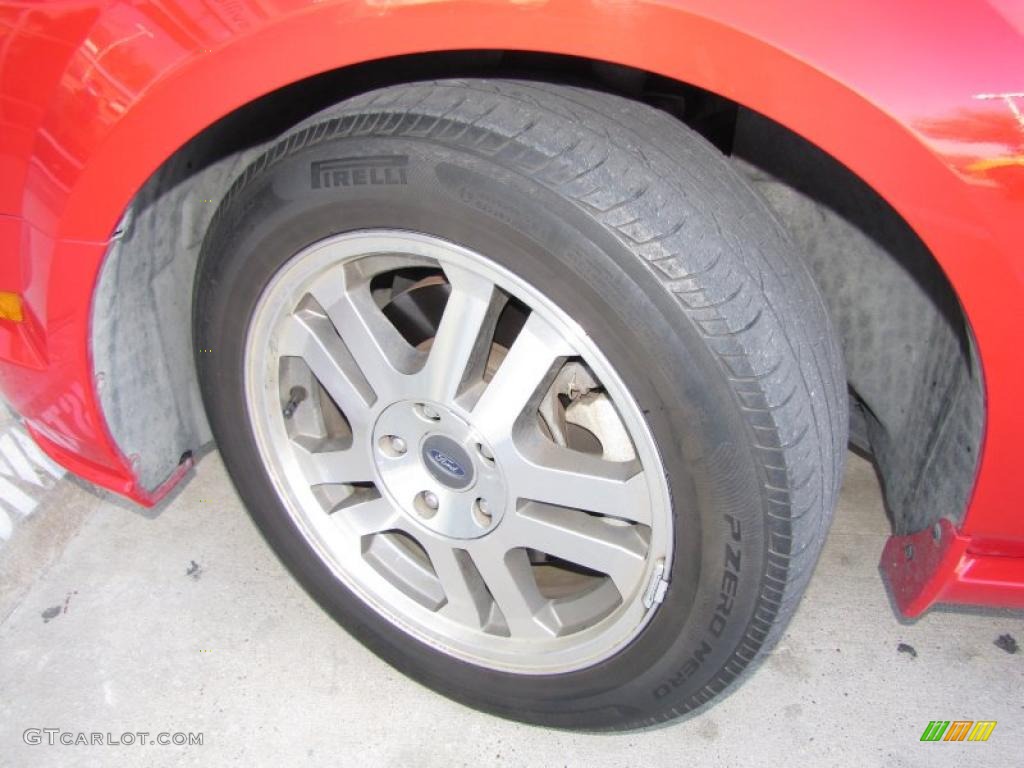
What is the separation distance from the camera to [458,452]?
5.08 ft

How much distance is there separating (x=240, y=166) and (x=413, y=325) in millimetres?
448

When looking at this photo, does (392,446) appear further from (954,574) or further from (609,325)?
(954,574)

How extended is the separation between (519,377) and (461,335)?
0.38 feet

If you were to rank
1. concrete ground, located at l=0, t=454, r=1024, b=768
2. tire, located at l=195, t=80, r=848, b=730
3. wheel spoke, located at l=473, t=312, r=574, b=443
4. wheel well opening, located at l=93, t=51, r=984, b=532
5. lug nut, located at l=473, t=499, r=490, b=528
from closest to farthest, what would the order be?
1. tire, located at l=195, t=80, r=848, b=730
2. wheel spoke, located at l=473, t=312, r=574, b=443
3. wheel well opening, located at l=93, t=51, r=984, b=532
4. lug nut, located at l=473, t=499, r=490, b=528
5. concrete ground, located at l=0, t=454, r=1024, b=768

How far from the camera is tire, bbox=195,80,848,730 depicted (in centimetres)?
123

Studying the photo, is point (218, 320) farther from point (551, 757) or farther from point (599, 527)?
point (551, 757)

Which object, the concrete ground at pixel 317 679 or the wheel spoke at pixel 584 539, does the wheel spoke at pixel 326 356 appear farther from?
the concrete ground at pixel 317 679

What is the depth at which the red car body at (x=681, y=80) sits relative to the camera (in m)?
1.04

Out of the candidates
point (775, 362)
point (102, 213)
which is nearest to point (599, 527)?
point (775, 362)

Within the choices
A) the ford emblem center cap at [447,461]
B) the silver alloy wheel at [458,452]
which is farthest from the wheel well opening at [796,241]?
the ford emblem center cap at [447,461]

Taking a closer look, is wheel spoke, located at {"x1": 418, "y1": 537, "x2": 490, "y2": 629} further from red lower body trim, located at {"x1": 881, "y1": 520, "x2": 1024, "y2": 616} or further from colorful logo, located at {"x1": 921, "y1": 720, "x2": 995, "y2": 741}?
colorful logo, located at {"x1": 921, "y1": 720, "x2": 995, "y2": 741}

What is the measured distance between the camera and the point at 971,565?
1.42m

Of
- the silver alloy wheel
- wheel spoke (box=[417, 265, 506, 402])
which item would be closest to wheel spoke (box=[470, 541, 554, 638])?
the silver alloy wheel

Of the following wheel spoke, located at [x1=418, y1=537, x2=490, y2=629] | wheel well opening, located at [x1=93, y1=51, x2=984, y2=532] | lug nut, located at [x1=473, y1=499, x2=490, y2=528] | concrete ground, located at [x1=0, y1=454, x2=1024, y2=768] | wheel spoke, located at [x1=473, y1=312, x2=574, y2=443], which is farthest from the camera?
concrete ground, located at [x1=0, y1=454, x2=1024, y2=768]
